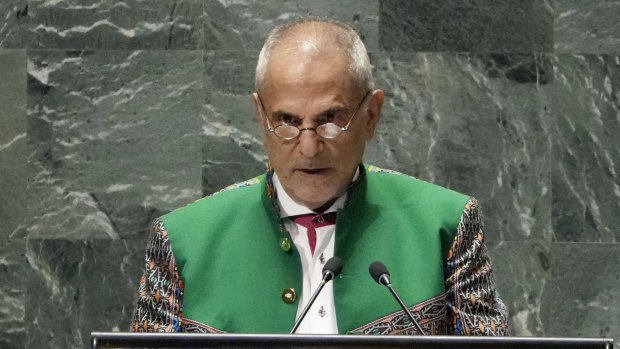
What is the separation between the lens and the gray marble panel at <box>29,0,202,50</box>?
164 inches

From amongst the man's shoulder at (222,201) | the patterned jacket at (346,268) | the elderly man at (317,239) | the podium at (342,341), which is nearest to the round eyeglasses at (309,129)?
the elderly man at (317,239)

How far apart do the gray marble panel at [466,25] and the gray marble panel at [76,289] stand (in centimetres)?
138

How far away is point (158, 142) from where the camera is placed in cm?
421

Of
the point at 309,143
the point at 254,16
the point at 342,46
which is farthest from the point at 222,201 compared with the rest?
the point at 254,16

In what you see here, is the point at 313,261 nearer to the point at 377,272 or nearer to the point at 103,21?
the point at 377,272

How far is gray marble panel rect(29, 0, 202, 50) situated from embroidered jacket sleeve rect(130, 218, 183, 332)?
1.49 metres

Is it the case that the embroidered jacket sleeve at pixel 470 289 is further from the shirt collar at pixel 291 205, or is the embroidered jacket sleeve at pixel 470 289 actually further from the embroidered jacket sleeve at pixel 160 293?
the embroidered jacket sleeve at pixel 160 293

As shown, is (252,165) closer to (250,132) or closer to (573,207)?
(250,132)

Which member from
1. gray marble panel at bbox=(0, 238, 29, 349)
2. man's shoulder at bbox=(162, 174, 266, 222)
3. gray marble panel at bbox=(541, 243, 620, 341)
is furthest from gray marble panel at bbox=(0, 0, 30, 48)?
gray marble panel at bbox=(541, 243, 620, 341)

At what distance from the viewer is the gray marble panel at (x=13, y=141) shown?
418cm

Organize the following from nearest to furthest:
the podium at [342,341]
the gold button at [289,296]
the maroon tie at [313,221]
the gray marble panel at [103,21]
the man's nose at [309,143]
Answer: the podium at [342,341]
the man's nose at [309,143]
the gold button at [289,296]
the maroon tie at [313,221]
the gray marble panel at [103,21]

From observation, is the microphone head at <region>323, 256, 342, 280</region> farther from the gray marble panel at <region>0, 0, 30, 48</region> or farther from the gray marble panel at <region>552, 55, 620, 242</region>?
the gray marble panel at <region>0, 0, 30, 48</region>

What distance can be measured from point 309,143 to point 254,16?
1644mm

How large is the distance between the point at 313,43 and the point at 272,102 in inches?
7.5
